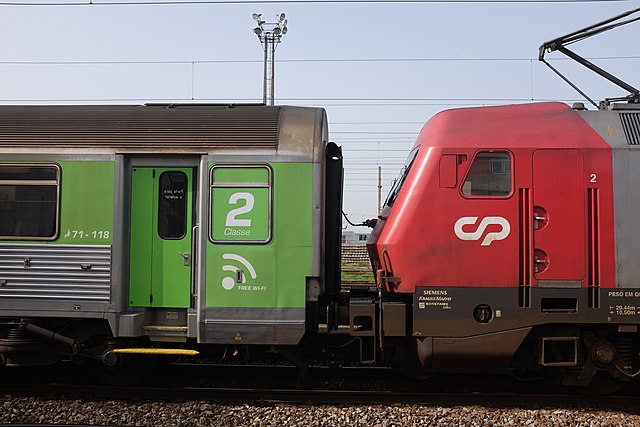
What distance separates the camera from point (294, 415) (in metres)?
6.42

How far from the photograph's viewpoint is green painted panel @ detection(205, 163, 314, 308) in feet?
22.6

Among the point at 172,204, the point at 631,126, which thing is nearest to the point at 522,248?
the point at 631,126

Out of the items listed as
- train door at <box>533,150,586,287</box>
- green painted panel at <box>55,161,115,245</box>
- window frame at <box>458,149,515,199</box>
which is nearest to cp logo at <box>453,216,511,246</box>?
window frame at <box>458,149,515,199</box>

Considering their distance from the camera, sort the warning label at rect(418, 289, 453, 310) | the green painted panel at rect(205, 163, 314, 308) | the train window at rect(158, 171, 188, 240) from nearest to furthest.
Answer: the warning label at rect(418, 289, 453, 310), the green painted panel at rect(205, 163, 314, 308), the train window at rect(158, 171, 188, 240)

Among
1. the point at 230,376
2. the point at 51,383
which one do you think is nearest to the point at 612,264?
the point at 230,376

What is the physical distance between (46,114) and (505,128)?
19.7 feet

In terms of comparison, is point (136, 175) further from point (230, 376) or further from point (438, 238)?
point (438, 238)

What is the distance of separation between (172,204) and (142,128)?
1070 mm

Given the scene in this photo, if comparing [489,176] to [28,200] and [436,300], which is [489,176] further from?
[28,200]

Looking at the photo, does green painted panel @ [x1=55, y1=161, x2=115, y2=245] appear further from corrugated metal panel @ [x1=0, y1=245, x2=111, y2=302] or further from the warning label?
the warning label

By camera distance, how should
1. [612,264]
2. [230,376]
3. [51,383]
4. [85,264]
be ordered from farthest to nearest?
[230,376] < [51,383] < [85,264] < [612,264]

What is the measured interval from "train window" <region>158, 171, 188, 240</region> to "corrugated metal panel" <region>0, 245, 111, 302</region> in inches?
29.6

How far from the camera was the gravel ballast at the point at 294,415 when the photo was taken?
20.4ft

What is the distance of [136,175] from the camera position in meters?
7.24
